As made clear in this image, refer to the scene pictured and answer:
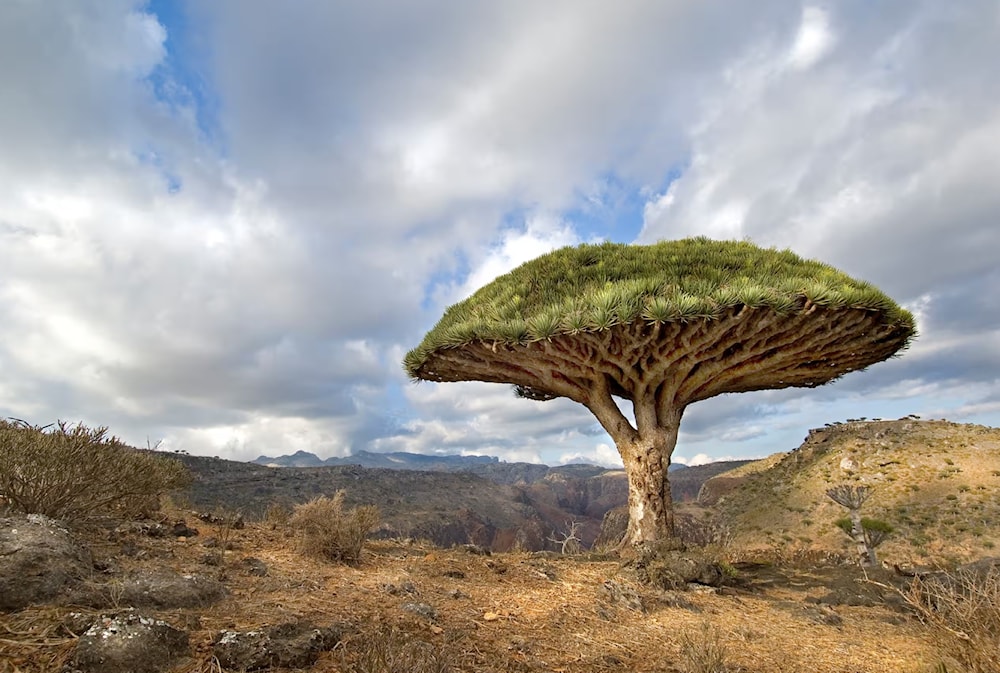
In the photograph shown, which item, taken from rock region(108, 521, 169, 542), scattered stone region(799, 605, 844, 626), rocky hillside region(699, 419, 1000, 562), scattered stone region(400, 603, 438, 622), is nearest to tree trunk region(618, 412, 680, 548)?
scattered stone region(799, 605, 844, 626)

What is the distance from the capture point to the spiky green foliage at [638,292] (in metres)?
8.01

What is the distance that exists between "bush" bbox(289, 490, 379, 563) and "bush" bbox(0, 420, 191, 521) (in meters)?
2.37

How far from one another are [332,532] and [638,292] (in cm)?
583

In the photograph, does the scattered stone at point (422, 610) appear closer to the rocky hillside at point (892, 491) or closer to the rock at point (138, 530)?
the rock at point (138, 530)

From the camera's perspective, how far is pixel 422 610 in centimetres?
480

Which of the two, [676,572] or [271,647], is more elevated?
[271,647]

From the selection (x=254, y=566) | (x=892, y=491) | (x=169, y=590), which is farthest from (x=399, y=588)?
(x=892, y=491)

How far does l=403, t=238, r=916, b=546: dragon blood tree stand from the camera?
8203 mm

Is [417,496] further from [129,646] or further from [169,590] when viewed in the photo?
[129,646]

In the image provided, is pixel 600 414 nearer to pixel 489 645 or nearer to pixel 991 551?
pixel 489 645

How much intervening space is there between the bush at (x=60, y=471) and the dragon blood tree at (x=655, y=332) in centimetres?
514

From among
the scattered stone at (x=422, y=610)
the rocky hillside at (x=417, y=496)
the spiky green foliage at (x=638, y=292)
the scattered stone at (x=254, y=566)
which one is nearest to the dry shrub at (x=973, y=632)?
the scattered stone at (x=422, y=610)

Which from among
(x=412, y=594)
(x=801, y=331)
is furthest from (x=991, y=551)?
(x=412, y=594)

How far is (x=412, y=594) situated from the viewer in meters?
5.58
